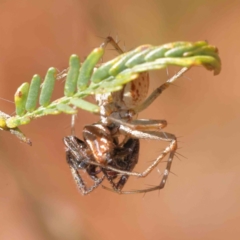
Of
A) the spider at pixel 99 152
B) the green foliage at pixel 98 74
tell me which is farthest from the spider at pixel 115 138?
the green foliage at pixel 98 74

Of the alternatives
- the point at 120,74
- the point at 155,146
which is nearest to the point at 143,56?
the point at 120,74

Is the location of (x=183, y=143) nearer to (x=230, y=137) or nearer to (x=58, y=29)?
(x=230, y=137)

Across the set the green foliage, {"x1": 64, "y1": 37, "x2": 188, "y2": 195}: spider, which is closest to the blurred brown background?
{"x1": 64, "y1": 37, "x2": 188, "y2": 195}: spider

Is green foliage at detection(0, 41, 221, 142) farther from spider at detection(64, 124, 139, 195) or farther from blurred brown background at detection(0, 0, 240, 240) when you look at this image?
blurred brown background at detection(0, 0, 240, 240)

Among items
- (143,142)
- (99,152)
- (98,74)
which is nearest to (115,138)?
(99,152)

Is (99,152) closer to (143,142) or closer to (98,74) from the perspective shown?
(98,74)

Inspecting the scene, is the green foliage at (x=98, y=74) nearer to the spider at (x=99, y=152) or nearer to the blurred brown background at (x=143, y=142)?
the spider at (x=99, y=152)
